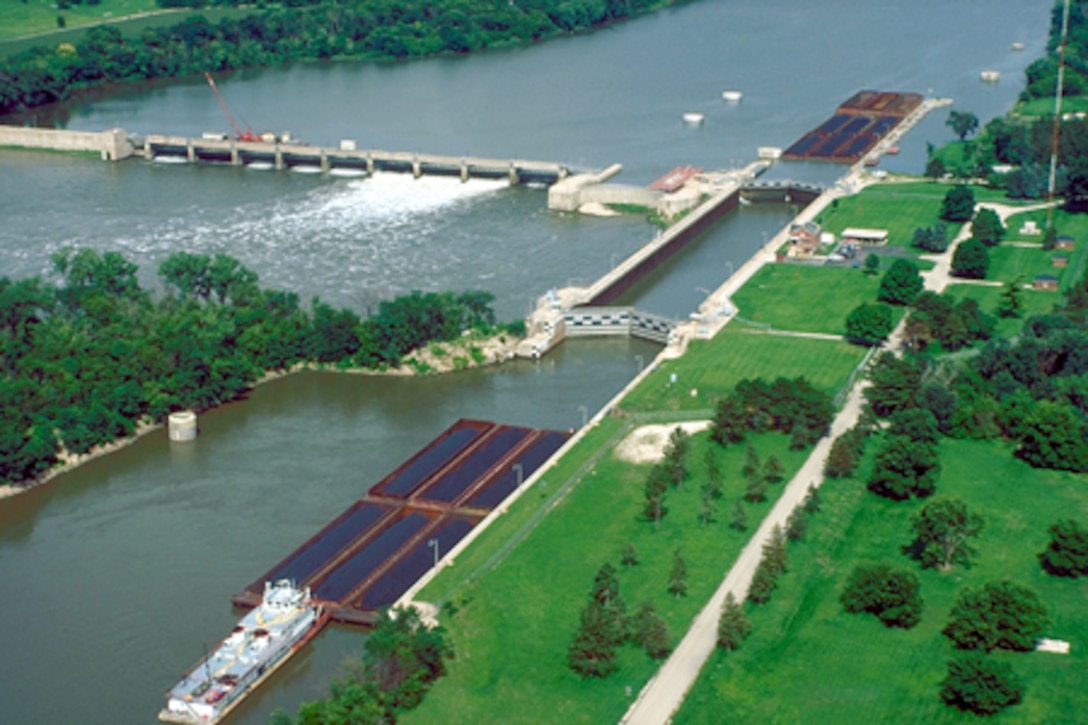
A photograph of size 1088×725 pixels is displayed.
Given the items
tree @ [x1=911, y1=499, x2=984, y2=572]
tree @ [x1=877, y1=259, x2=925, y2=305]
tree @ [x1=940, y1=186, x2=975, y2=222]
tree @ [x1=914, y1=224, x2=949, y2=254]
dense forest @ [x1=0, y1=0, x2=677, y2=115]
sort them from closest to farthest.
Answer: tree @ [x1=911, y1=499, x2=984, y2=572] → tree @ [x1=877, y1=259, x2=925, y2=305] → tree @ [x1=914, y1=224, x2=949, y2=254] → tree @ [x1=940, y1=186, x2=975, y2=222] → dense forest @ [x1=0, y1=0, x2=677, y2=115]

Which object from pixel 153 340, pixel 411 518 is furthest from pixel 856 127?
pixel 411 518

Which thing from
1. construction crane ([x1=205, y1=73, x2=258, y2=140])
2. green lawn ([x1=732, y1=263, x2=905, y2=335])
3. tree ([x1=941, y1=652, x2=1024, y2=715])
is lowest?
tree ([x1=941, y1=652, x2=1024, y2=715])

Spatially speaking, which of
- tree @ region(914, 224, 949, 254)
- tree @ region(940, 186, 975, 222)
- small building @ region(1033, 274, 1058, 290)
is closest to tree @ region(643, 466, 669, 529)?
small building @ region(1033, 274, 1058, 290)

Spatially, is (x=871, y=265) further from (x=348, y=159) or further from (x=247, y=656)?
(x=247, y=656)

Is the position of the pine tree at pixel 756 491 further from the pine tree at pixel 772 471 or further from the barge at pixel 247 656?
the barge at pixel 247 656

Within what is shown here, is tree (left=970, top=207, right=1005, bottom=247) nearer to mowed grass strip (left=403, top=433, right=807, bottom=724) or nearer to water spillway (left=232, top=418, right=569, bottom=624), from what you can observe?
mowed grass strip (left=403, top=433, right=807, bottom=724)

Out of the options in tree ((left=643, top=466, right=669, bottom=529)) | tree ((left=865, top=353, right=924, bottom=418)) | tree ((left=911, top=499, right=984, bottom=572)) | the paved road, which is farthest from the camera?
tree ((left=865, top=353, right=924, bottom=418))
